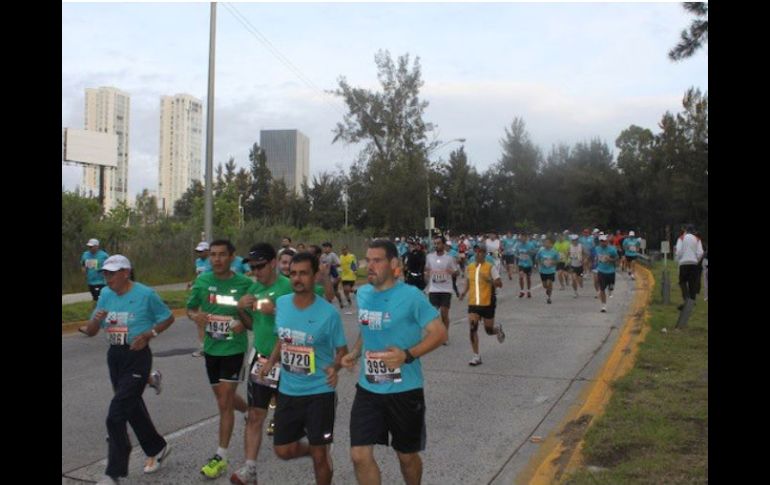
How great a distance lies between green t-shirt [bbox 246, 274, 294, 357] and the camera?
556 centimetres

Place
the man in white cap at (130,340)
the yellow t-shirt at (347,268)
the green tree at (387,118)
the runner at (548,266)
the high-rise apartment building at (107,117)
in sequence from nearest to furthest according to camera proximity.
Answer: the man in white cap at (130,340) → the yellow t-shirt at (347,268) → the runner at (548,266) → the green tree at (387,118) → the high-rise apartment building at (107,117)

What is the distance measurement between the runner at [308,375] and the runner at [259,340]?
533 mm

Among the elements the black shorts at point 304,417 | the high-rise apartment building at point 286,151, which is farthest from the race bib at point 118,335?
the high-rise apartment building at point 286,151

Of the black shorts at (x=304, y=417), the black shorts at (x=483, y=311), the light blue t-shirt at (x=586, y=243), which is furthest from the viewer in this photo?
the light blue t-shirt at (x=586, y=243)

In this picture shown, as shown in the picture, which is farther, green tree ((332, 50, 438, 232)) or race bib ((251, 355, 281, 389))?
green tree ((332, 50, 438, 232))

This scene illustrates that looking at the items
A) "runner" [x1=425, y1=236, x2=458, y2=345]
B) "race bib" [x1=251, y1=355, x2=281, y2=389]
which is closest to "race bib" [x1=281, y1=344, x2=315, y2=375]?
"race bib" [x1=251, y1=355, x2=281, y2=389]

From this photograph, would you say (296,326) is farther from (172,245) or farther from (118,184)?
(118,184)

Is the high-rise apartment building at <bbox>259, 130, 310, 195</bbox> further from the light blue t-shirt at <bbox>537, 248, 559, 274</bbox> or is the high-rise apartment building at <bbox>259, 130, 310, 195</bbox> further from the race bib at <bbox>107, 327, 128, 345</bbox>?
the race bib at <bbox>107, 327, 128, 345</bbox>

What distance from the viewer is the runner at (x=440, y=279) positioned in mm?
11859

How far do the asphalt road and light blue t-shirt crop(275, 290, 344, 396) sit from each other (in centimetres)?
107

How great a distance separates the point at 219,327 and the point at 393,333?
2.00 meters

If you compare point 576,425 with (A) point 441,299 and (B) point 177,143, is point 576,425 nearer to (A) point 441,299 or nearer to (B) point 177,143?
(A) point 441,299

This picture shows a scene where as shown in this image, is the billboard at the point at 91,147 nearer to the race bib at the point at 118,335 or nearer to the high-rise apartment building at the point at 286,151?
the race bib at the point at 118,335
